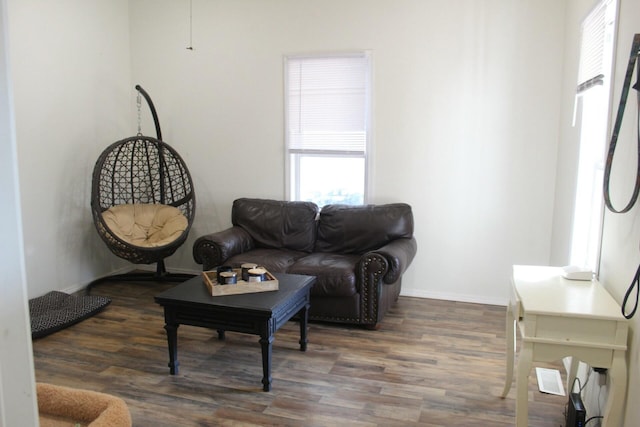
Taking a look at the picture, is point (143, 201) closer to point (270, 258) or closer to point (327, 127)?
point (270, 258)

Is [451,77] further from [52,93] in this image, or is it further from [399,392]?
[52,93]

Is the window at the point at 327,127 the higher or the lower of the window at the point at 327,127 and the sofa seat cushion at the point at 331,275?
the higher

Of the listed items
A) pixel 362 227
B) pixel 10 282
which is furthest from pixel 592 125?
pixel 10 282

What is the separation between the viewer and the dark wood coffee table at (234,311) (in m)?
2.94

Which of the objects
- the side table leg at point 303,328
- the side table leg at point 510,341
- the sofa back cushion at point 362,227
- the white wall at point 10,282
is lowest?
the side table leg at point 303,328

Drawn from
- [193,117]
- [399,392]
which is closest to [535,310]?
[399,392]

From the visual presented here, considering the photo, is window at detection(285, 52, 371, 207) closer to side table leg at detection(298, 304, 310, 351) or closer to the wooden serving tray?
side table leg at detection(298, 304, 310, 351)

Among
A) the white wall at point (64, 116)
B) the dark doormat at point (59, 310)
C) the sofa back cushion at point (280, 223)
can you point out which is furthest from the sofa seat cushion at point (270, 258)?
the white wall at point (64, 116)

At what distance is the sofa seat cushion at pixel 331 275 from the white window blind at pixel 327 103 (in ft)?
4.05

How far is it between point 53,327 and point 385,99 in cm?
317

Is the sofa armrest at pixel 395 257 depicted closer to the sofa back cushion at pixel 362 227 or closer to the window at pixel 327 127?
the sofa back cushion at pixel 362 227

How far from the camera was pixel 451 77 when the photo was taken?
4426mm

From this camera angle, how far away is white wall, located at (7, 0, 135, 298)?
4270mm

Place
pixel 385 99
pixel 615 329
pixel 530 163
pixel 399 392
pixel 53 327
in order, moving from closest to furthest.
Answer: pixel 615 329 < pixel 399 392 < pixel 53 327 < pixel 530 163 < pixel 385 99
